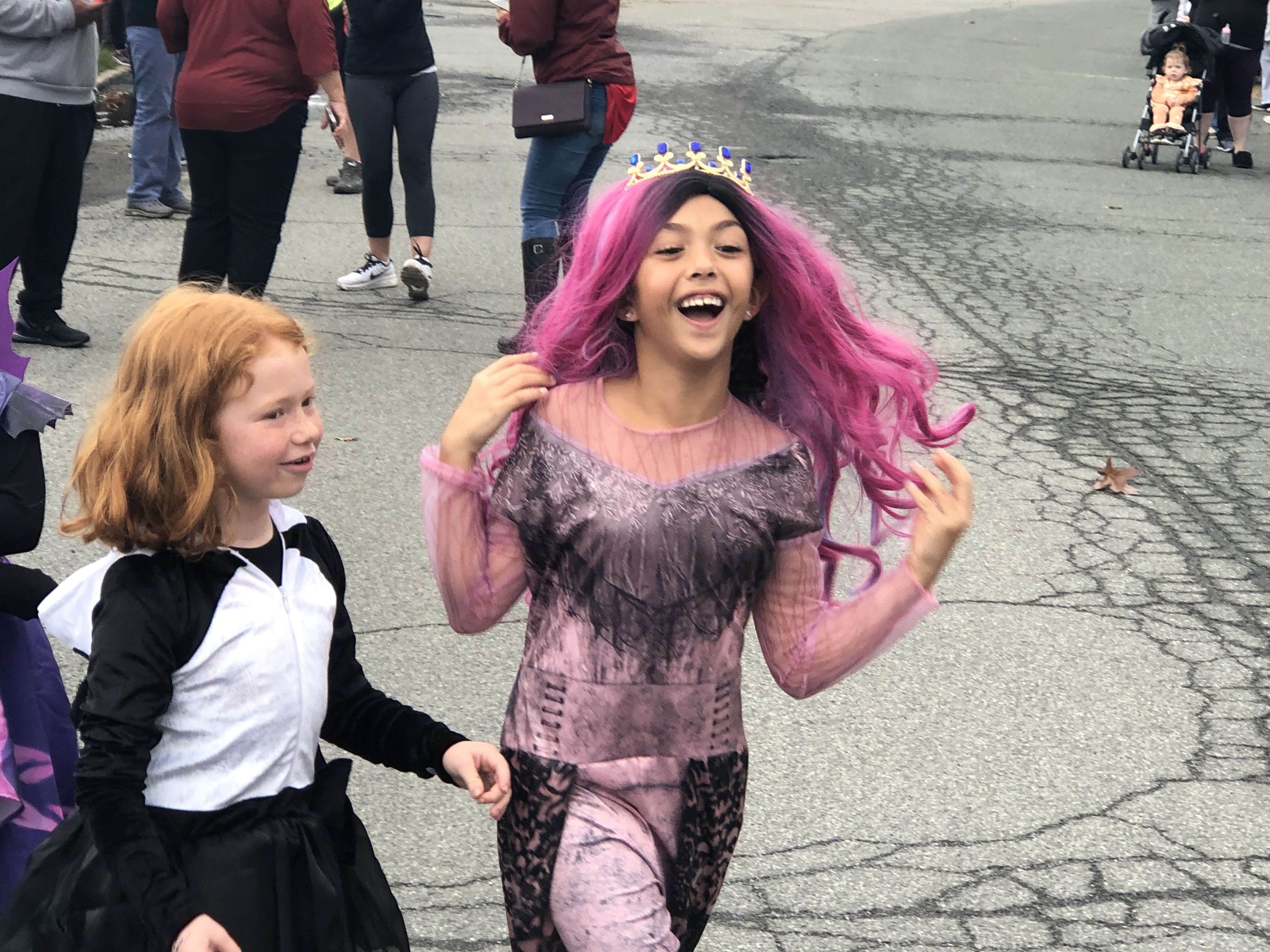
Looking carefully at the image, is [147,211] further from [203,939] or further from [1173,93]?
[203,939]

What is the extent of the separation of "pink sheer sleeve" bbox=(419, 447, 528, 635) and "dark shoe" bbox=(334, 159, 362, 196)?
802cm

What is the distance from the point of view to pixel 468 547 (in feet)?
7.46

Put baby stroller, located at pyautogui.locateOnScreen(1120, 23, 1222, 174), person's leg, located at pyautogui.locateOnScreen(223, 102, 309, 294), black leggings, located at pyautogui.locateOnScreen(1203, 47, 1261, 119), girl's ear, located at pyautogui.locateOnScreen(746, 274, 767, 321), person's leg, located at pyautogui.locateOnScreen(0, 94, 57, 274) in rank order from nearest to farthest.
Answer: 1. girl's ear, located at pyautogui.locateOnScreen(746, 274, 767, 321)
2. person's leg, located at pyautogui.locateOnScreen(0, 94, 57, 274)
3. person's leg, located at pyautogui.locateOnScreen(223, 102, 309, 294)
4. baby stroller, located at pyautogui.locateOnScreen(1120, 23, 1222, 174)
5. black leggings, located at pyautogui.locateOnScreen(1203, 47, 1261, 119)

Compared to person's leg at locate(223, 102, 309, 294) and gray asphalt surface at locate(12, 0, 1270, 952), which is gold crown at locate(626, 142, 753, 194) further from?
person's leg at locate(223, 102, 309, 294)

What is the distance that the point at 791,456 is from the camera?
233cm

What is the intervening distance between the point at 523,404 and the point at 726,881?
5.17 feet

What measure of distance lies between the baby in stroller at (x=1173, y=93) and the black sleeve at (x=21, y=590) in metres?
10.8

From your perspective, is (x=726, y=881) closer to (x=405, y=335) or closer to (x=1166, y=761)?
(x=1166, y=761)

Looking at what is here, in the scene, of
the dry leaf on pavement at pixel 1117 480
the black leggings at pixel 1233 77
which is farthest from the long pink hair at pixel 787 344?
the black leggings at pixel 1233 77

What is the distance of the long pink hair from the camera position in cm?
229

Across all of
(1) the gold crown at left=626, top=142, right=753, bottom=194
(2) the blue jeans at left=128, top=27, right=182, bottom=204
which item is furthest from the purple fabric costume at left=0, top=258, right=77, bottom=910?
(2) the blue jeans at left=128, top=27, right=182, bottom=204

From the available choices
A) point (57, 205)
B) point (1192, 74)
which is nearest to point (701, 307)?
point (57, 205)

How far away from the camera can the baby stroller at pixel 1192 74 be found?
472 inches

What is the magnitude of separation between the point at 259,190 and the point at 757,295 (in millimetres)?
4272
